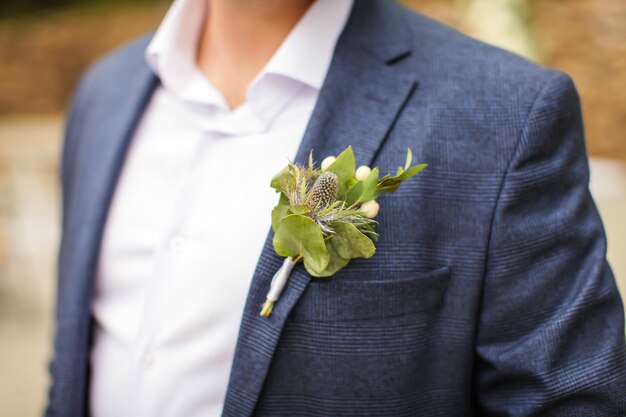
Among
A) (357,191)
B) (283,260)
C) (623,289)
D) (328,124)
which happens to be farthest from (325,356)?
(623,289)

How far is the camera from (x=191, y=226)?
3.77 feet

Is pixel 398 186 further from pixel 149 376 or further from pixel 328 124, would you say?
pixel 149 376

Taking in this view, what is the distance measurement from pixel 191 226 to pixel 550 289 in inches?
24.6

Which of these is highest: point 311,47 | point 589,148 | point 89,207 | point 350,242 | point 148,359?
point 589,148

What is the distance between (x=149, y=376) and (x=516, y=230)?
0.69 meters

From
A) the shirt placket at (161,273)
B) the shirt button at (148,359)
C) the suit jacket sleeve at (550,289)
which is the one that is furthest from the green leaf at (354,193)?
the shirt button at (148,359)

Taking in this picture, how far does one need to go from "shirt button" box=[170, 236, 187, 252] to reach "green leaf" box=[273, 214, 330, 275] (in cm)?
27

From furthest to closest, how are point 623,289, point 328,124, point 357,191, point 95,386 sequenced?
point 623,289, point 95,386, point 328,124, point 357,191

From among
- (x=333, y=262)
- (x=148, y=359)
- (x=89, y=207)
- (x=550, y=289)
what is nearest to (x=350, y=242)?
(x=333, y=262)

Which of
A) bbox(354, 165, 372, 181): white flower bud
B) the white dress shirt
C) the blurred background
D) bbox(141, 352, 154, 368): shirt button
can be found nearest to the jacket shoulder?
the white dress shirt

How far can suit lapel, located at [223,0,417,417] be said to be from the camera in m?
1.00

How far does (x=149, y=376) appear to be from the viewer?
115cm

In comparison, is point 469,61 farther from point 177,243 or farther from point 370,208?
point 177,243

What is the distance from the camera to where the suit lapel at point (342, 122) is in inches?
39.3
